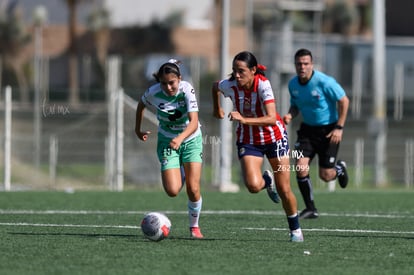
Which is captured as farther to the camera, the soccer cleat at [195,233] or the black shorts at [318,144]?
the black shorts at [318,144]

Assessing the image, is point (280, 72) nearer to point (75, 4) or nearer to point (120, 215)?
point (120, 215)

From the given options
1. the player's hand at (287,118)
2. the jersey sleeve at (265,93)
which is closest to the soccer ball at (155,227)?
the jersey sleeve at (265,93)

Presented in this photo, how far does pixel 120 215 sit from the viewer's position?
49.2ft

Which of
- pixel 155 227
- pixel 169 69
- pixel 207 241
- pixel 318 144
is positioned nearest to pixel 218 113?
pixel 169 69

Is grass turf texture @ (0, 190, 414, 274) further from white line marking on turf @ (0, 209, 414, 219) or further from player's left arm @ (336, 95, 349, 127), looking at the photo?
player's left arm @ (336, 95, 349, 127)

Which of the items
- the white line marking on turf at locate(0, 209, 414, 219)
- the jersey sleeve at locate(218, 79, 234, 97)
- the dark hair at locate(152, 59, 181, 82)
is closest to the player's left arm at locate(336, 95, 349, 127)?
the white line marking on turf at locate(0, 209, 414, 219)

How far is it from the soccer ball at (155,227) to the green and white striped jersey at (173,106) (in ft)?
3.61

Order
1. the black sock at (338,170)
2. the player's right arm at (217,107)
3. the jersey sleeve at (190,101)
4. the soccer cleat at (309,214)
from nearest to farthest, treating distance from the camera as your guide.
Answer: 1. the jersey sleeve at (190,101)
2. the player's right arm at (217,107)
3. the soccer cleat at (309,214)
4. the black sock at (338,170)

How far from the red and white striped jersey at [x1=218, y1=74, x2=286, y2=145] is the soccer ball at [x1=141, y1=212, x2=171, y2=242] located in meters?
1.26

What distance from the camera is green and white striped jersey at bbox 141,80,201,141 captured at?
37.8 ft

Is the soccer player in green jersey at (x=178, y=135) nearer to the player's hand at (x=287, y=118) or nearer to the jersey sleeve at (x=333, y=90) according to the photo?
the player's hand at (x=287, y=118)

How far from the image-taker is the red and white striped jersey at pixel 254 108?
11117 millimetres

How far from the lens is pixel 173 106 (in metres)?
11.6

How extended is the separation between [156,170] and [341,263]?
16978mm
